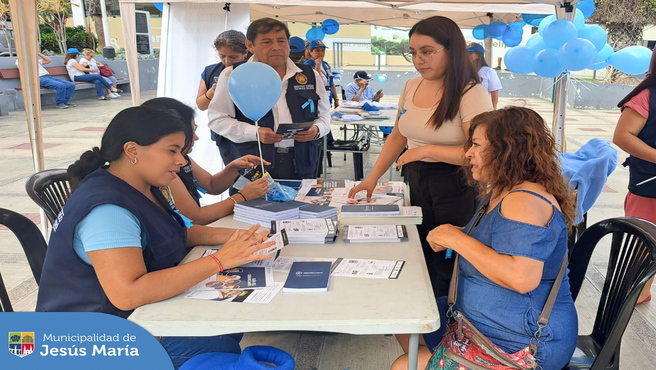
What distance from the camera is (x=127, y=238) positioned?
4.30 ft

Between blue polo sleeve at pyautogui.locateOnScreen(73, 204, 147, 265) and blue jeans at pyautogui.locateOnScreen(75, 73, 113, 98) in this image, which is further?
blue jeans at pyautogui.locateOnScreen(75, 73, 113, 98)

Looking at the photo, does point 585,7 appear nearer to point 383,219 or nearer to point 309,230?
point 383,219

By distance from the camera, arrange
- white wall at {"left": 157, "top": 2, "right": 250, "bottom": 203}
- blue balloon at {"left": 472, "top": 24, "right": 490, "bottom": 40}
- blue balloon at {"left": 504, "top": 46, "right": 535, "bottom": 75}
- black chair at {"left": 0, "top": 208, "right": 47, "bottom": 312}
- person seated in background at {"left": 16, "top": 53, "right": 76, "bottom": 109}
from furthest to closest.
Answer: person seated in background at {"left": 16, "top": 53, "right": 76, "bottom": 109} < blue balloon at {"left": 472, "top": 24, "right": 490, "bottom": 40} < white wall at {"left": 157, "top": 2, "right": 250, "bottom": 203} < blue balloon at {"left": 504, "top": 46, "right": 535, "bottom": 75} < black chair at {"left": 0, "top": 208, "right": 47, "bottom": 312}

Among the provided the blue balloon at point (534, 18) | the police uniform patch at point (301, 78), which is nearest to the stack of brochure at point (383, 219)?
the police uniform patch at point (301, 78)

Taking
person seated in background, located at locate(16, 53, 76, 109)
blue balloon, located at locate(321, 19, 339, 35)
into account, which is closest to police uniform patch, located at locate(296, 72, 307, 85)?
blue balloon, located at locate(321, 19, 339, 35)

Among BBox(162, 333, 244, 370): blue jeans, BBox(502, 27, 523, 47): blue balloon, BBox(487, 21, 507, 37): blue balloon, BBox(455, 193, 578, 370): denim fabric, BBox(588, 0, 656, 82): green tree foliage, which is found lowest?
BBox(162, 333, 244, 370): blue jeans

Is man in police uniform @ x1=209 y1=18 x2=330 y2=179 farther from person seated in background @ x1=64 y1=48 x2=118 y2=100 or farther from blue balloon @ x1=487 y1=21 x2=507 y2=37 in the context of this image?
person seated in background @ x1=64 y1=48 x2=118 y2=100

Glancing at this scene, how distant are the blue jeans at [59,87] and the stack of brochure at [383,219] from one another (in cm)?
1172

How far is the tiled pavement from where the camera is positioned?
10.0 ft

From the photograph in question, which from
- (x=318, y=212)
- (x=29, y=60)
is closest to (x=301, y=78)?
(x=318, y=212)

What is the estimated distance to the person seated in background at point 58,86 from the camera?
11.6 metres

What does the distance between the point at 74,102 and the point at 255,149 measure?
11853 millimetres

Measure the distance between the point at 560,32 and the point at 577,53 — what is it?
0.67 feet

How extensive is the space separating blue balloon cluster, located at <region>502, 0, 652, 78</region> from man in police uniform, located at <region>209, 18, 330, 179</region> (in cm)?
200
